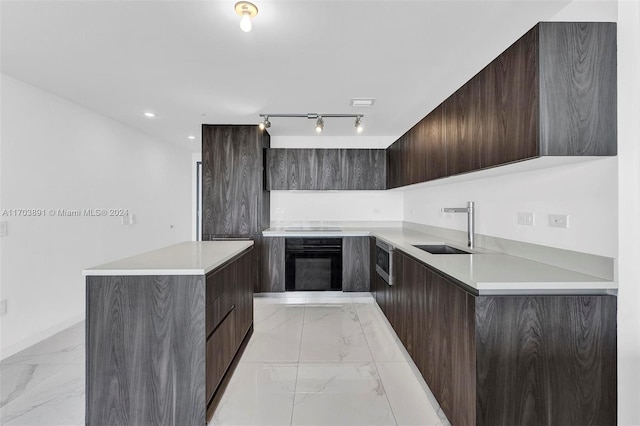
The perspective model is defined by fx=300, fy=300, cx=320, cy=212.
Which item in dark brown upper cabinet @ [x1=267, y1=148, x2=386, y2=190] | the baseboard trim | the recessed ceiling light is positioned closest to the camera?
the baseboard trim

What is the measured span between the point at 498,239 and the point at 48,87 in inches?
163

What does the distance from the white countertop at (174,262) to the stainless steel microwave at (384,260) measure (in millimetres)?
1391

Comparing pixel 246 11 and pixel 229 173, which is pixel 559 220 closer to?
pixel 246 11

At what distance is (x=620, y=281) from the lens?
4.43ft

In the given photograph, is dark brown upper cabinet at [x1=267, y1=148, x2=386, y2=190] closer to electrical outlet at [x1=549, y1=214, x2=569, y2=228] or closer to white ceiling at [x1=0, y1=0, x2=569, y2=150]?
white ceiling at [x1=0, y1=0, x2=569, y2=150]

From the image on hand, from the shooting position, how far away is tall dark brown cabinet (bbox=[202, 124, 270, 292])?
393cm

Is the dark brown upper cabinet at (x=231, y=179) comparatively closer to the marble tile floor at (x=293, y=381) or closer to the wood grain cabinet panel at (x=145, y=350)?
the marble tile floor at (x=293, y=381)

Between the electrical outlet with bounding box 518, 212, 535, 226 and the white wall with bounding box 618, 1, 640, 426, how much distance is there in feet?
1.85

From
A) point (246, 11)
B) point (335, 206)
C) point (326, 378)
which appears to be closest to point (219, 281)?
point (326, 378)

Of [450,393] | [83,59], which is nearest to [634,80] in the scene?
[450,393]

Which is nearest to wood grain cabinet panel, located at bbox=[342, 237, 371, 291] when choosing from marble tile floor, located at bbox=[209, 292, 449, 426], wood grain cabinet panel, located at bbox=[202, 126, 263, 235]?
marble tile floor, located at bbox=[209, 292, 449, 426]

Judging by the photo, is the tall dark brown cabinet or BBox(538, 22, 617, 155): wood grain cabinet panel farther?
the tall dark brown cabinet

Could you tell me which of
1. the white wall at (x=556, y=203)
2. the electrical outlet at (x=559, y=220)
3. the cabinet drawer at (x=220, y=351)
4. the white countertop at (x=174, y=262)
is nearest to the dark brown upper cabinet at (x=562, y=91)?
the white wall at (x=556, y=203)

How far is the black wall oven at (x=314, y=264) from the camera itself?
3992 mm
